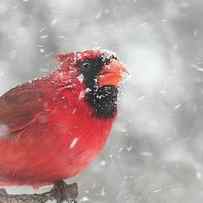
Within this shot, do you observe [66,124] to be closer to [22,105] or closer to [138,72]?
[22,105]

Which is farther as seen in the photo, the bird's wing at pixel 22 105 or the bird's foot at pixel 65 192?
the bird's wing at pixel 22 105

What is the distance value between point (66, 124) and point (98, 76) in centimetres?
17

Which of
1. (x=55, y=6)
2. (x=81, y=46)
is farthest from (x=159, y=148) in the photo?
(x=55, y=6)

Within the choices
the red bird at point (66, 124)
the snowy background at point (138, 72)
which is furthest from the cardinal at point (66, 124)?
the snowy background at point (138, 72)

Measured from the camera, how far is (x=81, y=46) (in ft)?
28.3

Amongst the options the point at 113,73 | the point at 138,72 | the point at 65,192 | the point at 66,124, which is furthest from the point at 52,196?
the point at 138,72

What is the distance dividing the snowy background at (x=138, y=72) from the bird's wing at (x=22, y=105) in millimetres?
4778

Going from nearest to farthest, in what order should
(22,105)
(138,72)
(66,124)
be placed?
(66,124) < (22,105) < (138,72)

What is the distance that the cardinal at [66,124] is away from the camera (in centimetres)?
234

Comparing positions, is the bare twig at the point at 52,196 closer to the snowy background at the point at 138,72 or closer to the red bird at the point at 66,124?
the red bird at the point at 66,124

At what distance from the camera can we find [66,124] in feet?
7.72

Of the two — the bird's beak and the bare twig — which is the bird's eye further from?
the bare twig

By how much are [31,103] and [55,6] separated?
7.14 metres

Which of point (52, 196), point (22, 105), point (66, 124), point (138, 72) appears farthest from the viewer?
point (138, 72)
